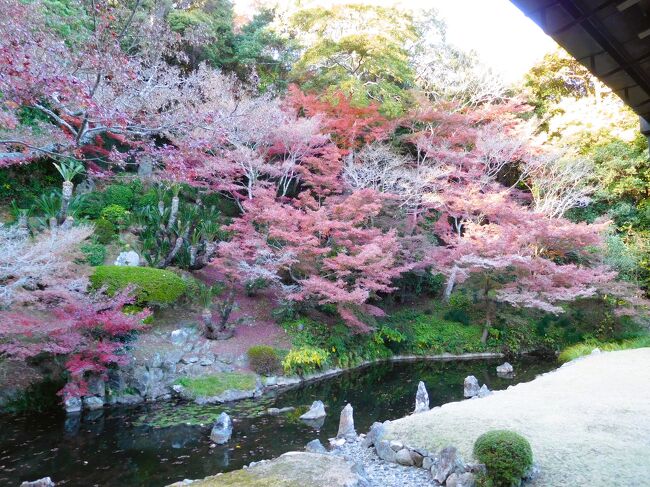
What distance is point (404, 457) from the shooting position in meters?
5.50

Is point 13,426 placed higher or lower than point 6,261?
lower

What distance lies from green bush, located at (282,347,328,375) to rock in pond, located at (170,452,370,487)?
4.93 metres

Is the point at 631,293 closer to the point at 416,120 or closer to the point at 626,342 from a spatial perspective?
the point at 626,342

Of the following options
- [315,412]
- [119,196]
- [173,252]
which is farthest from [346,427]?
[119,196]

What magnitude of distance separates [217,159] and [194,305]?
428 centimetres

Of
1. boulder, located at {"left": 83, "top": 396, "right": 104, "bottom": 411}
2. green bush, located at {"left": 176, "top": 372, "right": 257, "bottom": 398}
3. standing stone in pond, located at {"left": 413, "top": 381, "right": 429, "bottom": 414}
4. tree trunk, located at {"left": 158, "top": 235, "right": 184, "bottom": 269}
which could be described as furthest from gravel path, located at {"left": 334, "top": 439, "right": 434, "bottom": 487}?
tree trunk, located at {"left": 158, "top": 235, "right": 184, "bottom": 269}

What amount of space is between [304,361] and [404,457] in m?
5.39

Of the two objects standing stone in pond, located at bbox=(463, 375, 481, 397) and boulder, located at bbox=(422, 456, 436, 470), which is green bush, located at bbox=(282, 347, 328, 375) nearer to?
standing stone in pond, located at bbox=(463, 375, 481, 397)

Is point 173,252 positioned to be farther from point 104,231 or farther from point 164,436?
point 164,436

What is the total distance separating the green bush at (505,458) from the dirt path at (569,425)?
30 centimetres

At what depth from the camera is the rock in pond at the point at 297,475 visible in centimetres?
476

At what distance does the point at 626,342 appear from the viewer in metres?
14.0

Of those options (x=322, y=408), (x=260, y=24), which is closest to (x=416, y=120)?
(x=260, y=24)

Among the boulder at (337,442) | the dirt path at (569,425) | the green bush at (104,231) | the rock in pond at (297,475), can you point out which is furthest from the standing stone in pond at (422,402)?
the green bush at (104,231)
